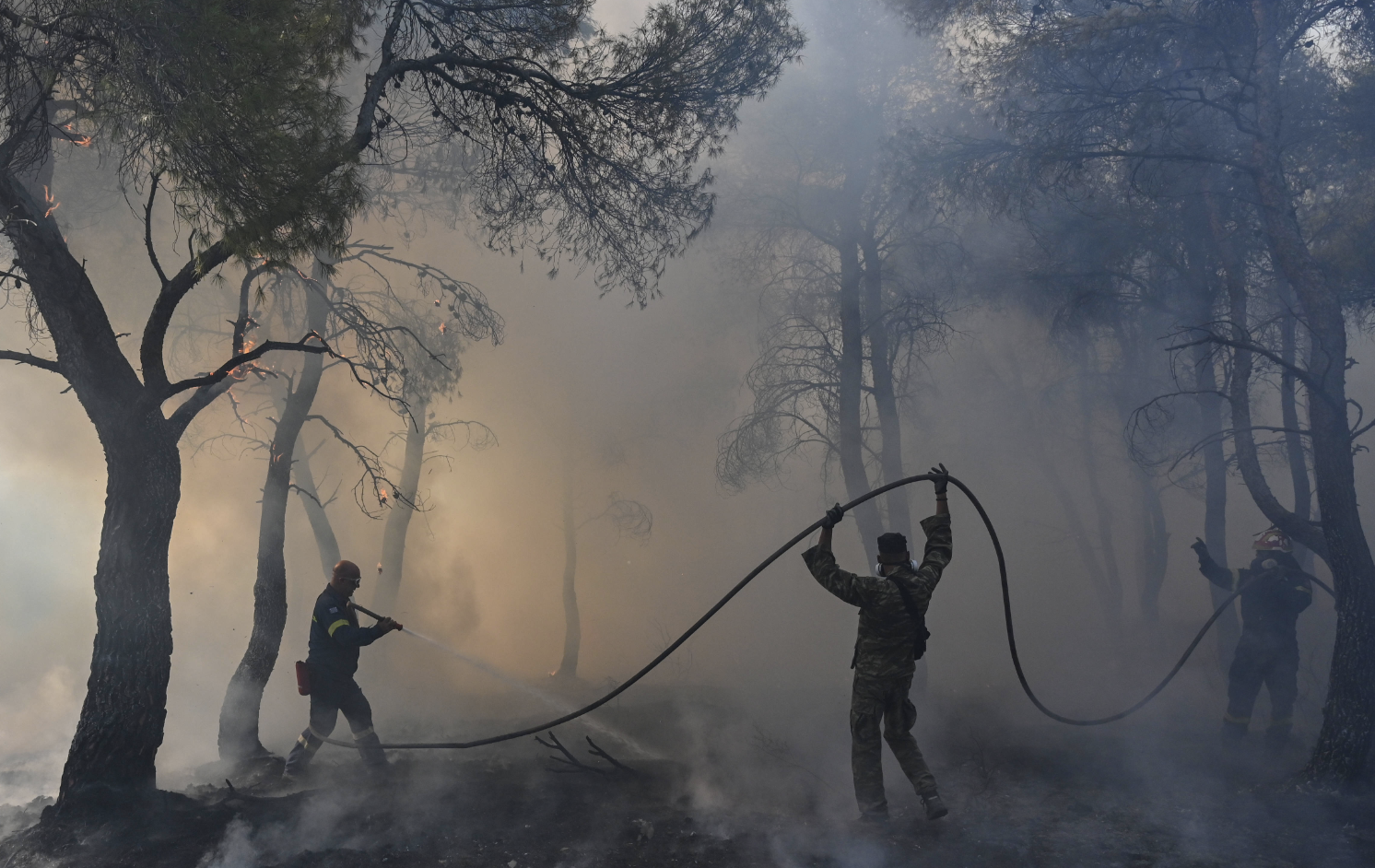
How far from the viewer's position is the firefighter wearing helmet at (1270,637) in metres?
7.33

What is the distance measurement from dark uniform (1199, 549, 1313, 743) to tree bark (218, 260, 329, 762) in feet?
29.3

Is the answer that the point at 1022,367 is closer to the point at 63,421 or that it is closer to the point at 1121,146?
the point at 1121,146

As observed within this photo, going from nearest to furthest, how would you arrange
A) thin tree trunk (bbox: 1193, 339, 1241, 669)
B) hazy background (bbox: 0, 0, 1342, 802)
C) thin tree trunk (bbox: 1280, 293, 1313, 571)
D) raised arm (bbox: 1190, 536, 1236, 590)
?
raised arm (bbox: 1190, 536, 1236, 590), thin tree trunk (bbox: 1280, 293, 1313, 571), thin tree trunk (bbox: 1193, 339, 1241, 669), hazy background (bbox: 0, 0, 1342, 802)

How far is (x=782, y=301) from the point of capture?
11.8 metres

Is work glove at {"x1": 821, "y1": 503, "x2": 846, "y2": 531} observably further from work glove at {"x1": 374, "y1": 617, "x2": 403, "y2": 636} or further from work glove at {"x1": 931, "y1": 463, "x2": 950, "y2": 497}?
work glove at {"x1": 374, "y1": 617, "x2": 403, "y2": 636}

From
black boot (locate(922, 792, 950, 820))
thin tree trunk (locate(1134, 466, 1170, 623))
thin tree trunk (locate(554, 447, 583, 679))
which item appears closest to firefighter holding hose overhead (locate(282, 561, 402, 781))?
black boot (locate(922, 792, 950, 820))

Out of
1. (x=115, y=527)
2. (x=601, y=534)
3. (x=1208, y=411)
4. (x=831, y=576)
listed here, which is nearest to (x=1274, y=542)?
(x=1208, y=411)

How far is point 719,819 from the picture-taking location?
5.76 meters

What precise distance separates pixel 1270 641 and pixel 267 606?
9536 mm

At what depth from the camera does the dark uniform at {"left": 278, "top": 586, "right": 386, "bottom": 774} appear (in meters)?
6.66

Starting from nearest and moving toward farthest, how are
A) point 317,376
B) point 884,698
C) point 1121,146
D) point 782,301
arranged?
point 884,698
point 1121,146
point 317,376
point 782,301

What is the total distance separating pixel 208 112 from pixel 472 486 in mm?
14154

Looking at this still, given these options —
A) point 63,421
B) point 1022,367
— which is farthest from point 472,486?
point 1022,367

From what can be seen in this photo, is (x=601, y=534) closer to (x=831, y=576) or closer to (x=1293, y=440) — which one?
(x=1293, y=440)
